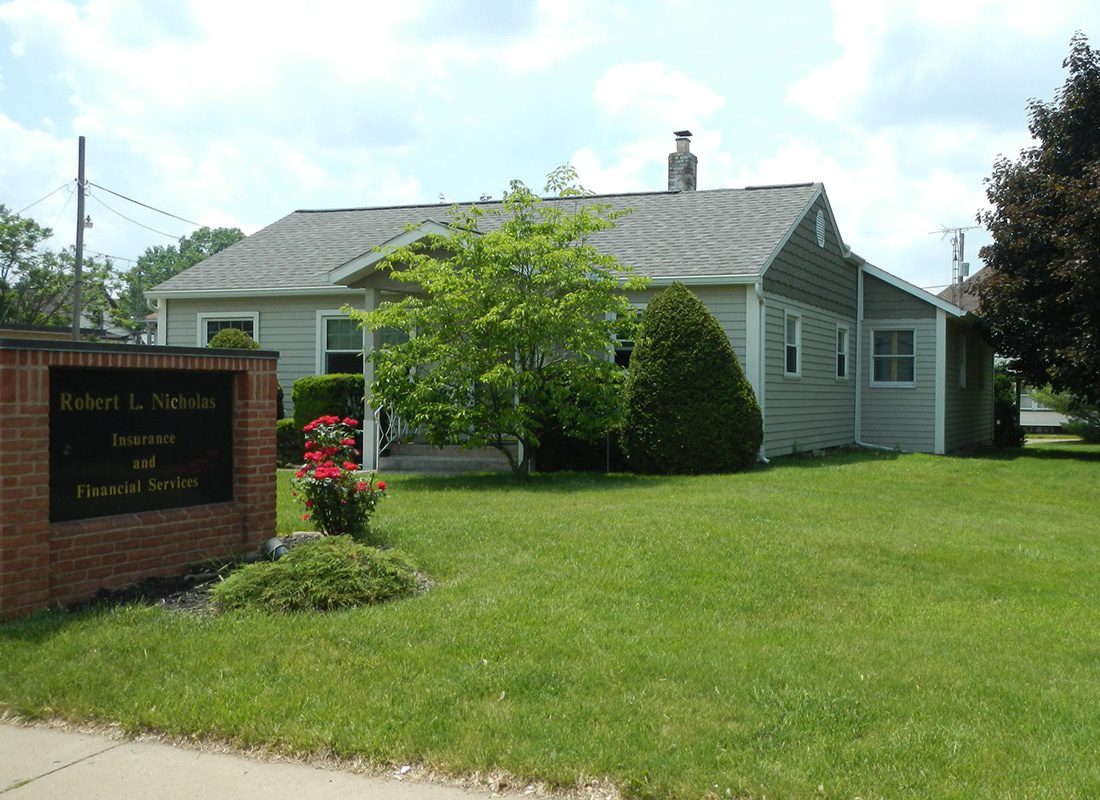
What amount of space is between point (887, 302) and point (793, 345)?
4.40 metres

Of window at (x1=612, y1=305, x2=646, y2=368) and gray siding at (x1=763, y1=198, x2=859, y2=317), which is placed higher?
gray siding at (x1=763, y1=198, x2=859, y2=317)

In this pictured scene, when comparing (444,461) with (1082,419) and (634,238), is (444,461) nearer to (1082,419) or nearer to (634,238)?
(634,238)

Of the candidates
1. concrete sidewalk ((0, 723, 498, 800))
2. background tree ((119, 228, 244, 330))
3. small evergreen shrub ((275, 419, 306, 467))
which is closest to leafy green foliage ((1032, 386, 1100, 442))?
small evergreen shrub ((275, 419, 306, 467))

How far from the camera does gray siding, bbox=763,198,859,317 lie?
18539mm

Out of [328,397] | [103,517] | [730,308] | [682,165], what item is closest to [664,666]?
[103,517]

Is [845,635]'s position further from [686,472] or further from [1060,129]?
[1060,129]

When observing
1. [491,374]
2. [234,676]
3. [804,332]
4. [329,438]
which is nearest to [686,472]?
[491,374]

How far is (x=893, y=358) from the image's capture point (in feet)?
73.1

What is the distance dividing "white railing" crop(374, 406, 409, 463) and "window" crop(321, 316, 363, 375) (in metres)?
2.60

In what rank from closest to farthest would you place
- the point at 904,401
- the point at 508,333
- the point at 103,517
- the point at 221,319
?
the point at 103,517 < the point at 508,333 < the point at 221,319 < the point at 904,401

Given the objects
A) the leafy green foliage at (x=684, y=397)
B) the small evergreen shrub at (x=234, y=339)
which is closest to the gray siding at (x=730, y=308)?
the leafy green foliage at (x=684, y=397)

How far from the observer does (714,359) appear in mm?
15906

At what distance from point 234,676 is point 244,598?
4.60ft

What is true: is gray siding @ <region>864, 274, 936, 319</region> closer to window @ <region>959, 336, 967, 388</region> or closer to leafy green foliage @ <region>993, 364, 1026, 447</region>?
window @ <region>959, 336, 967, 388</region>
